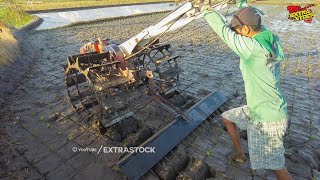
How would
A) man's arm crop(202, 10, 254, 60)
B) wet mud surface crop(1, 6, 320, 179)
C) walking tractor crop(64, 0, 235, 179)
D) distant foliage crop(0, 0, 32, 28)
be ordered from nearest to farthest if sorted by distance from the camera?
man's arm crop(202, 10, 254, 60) → wet mud surface crop(1, 6, 320, 179) → walking tractor crop(64, 0, 235, 179) → distant foliage crop(0, 0, 32, 28)

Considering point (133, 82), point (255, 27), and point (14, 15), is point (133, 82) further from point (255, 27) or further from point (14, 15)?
point (14, 15)

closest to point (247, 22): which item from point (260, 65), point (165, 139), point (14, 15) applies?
point (260, 65)

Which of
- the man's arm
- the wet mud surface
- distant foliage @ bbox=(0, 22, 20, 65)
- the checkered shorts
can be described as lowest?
the wet mud surface

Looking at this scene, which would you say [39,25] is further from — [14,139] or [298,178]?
[298,178]

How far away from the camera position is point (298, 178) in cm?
453

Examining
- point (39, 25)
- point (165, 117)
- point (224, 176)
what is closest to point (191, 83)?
point (165, 117)

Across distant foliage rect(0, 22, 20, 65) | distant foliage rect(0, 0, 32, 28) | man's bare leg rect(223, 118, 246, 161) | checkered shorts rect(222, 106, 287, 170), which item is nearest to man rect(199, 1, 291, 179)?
checkered shorts rect(222, 106, 287, 170)

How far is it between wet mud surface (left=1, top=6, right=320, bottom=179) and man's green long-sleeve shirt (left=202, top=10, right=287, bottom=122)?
1519mm

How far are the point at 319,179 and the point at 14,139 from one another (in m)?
5.99

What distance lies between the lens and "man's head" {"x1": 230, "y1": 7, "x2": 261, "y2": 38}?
132 inches

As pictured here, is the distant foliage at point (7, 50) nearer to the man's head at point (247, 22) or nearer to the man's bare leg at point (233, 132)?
the man's bare leg at point (233, 132)

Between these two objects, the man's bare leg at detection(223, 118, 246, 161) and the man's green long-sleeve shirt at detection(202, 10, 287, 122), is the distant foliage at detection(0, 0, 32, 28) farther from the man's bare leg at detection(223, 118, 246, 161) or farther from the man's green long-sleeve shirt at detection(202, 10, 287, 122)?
the man's green long-sleeve shirt at detection(202, 10, 287, 122)

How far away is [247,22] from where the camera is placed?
337 centimetres

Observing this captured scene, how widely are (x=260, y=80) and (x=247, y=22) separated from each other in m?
0.76
